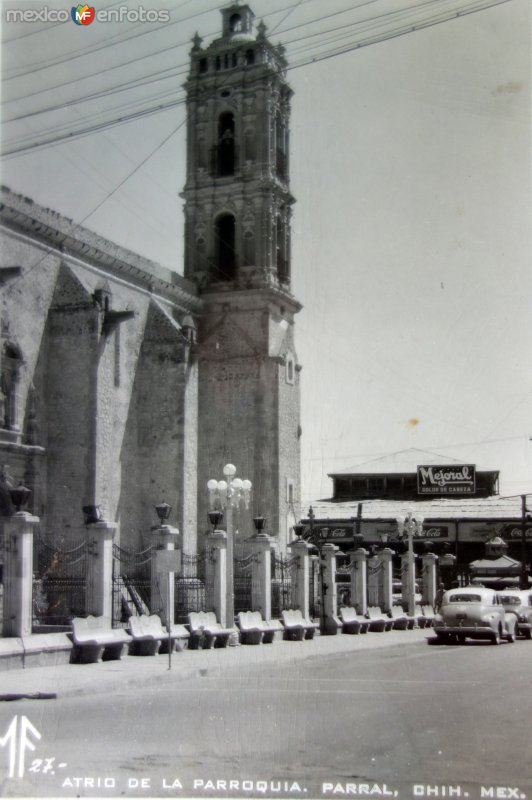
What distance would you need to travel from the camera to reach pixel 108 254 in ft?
109

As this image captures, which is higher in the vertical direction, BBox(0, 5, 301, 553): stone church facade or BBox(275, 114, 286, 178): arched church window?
BBox(275, 114, 286, 178): arched church window

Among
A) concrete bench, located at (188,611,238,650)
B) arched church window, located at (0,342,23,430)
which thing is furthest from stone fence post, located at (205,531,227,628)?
arched church window, located at (0,342,23,430)

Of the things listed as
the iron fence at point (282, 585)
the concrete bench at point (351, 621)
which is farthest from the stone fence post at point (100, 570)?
the concrete bench at point (351, 621)

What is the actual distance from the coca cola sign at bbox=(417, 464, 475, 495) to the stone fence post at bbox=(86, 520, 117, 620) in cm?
3498

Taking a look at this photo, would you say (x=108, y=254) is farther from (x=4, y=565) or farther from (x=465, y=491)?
(x=465, y=491)

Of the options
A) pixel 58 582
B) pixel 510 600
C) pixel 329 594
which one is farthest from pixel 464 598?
pixel 58 582

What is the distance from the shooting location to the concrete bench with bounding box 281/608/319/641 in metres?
24.7

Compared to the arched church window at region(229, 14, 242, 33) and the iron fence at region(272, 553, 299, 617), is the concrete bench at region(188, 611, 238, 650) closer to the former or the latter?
the iron fence at region(272, 553, 299, 617)

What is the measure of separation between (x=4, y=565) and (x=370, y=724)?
8182 millimetres

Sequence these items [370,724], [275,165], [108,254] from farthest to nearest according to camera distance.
→ [275,165] < [108,254] < [370,724]

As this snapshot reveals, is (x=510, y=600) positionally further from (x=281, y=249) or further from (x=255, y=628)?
(x=281, y=249)

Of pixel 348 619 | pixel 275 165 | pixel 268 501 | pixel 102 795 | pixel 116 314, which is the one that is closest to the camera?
pixel 102 795

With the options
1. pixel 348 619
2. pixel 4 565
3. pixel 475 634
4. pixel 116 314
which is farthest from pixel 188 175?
pixel 4 565

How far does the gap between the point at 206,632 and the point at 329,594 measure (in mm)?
7259
